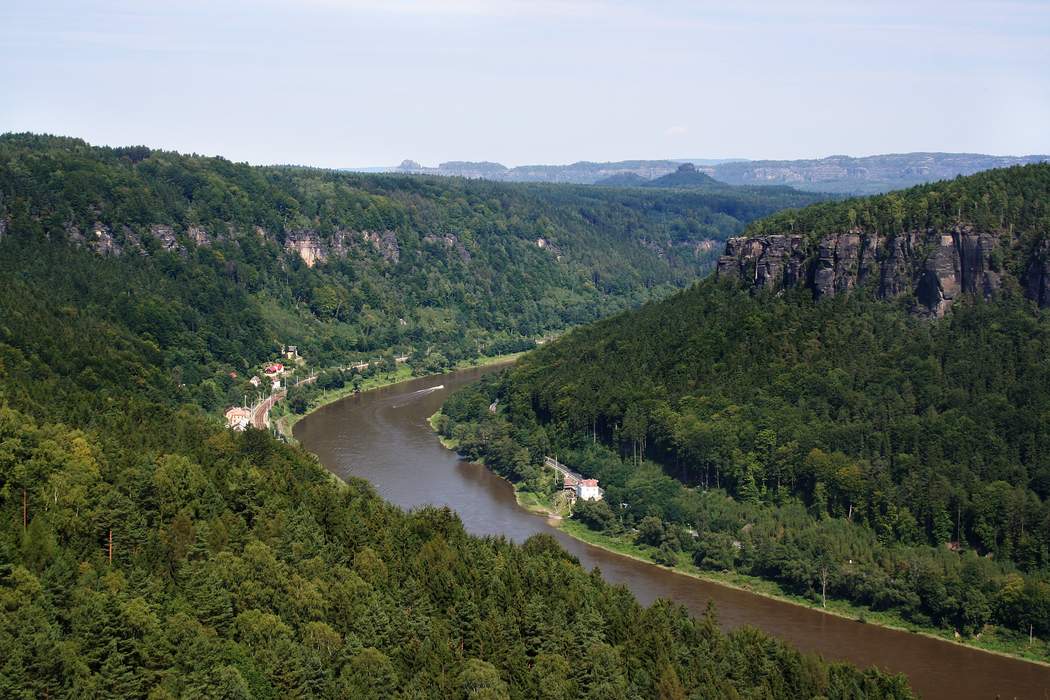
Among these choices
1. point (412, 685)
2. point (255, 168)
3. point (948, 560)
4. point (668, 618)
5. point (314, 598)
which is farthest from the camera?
point (255, 168)

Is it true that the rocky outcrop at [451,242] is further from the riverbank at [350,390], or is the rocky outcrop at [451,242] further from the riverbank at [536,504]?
the riverbank at [536,504]

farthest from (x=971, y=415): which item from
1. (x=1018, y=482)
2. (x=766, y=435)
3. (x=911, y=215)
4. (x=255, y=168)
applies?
(x=255, y=168)

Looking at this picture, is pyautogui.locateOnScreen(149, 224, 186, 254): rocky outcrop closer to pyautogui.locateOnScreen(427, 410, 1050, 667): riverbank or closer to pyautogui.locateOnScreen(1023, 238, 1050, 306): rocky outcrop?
pyautogui.locateOnScreen(427, 410, 1050, 667): riverbank

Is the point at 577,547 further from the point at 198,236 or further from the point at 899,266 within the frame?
the point at 198,236

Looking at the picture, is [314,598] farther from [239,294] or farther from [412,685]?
[239,294]

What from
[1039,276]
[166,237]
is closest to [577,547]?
[1039,276]
